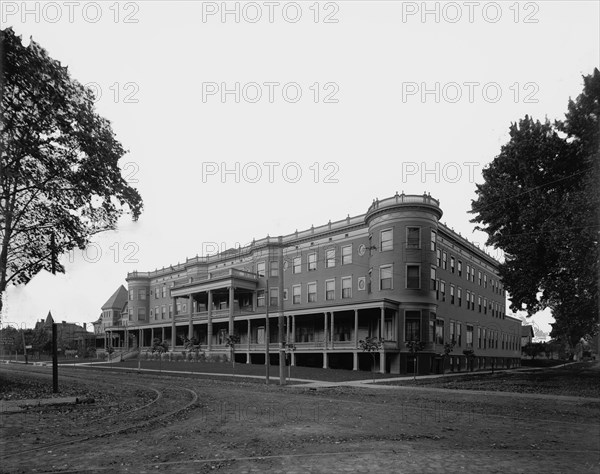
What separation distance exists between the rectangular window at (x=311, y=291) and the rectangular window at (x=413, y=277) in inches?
438

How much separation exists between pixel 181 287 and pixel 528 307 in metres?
38.2

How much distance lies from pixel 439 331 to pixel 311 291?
12.9m

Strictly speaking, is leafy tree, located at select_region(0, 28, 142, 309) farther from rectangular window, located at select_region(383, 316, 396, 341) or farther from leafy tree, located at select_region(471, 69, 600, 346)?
rectangular window, located at select_region(383, 316, 396, 341)

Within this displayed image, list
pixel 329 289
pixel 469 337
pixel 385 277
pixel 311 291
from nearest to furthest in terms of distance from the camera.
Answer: pixel 385 277 < pixel 329 289 < pixel 311 291 < pixel 469 337

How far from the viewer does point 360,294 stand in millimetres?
45594

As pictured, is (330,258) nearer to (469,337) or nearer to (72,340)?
(469,337)

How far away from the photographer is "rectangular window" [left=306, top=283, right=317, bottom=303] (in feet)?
164

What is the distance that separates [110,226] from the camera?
2188 centimetres

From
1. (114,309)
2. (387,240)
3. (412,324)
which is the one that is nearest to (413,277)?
(387,240)

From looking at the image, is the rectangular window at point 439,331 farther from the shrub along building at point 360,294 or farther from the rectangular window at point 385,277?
the rectangular window at point 385,277

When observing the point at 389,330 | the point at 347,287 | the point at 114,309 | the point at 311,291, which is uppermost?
the point at 347,287

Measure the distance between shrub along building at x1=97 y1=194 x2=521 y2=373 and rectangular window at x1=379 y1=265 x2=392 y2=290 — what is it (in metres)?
0.09

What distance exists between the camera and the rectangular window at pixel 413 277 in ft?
137

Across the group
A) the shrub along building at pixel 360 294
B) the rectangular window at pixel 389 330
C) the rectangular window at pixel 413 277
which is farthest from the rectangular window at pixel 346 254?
the rectangular window at pixel 389 330
